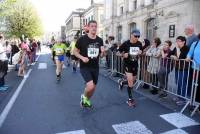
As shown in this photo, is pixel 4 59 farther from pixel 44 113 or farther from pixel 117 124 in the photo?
pixel 117 124

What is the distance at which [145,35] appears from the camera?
3328cm

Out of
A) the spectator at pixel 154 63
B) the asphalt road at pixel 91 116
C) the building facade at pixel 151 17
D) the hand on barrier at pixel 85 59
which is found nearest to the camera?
the asphalt road at pixel 91 116

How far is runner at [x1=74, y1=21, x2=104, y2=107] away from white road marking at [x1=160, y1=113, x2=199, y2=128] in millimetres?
1856

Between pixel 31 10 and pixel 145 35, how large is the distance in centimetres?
2370

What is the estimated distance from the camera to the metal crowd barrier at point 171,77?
713 cm

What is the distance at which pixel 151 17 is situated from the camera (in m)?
31.6

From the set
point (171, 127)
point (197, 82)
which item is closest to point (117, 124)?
point (171, 127)

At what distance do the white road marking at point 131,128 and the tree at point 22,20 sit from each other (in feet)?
145

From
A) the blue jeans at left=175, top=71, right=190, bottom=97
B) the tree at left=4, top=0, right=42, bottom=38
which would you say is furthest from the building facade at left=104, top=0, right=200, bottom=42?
the blue jeans at left=175, top=71, right=190, bottom=97

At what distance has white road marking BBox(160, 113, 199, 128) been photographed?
604cm

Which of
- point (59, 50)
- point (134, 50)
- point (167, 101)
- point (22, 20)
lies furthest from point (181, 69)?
point (22, 20)

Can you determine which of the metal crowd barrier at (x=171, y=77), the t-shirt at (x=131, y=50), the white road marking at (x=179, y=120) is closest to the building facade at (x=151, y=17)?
the metal crowd barrier at (x=171, y=77)

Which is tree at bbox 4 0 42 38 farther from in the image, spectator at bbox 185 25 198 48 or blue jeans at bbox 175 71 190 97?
blue jeans at bbox 175 71 190 97

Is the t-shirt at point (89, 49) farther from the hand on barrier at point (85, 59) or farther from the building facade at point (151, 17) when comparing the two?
the building facade at point (151, 17)
